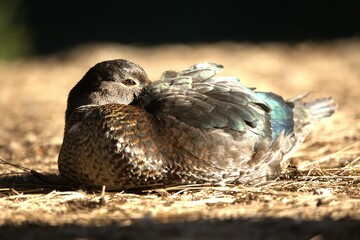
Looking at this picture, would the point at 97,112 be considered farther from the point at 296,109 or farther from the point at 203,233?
the point at 296,109

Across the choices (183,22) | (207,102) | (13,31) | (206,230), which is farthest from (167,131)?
(183,22)

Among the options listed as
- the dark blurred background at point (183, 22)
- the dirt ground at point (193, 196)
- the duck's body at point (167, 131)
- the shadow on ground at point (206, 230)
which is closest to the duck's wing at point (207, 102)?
the duck's body at point (167, 131)

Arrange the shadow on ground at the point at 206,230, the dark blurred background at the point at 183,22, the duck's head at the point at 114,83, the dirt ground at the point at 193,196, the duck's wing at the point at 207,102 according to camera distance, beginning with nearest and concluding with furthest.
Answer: the shadow on ground at the point at 206,230 < the dirt ground at the point at 193,196 < the duck's wing at the point at 207,102 < the duck's head at the point at 114,83 < the dark blurred background at the point at 183,22

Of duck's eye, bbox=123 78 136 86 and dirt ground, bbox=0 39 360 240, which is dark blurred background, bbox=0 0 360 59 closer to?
dirt ground, bbox=0 39 360 240

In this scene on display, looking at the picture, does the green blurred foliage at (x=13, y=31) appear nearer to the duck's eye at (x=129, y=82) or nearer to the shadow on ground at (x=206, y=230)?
the duck's eye at (x=129, y=82)

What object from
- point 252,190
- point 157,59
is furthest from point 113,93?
point 157,59

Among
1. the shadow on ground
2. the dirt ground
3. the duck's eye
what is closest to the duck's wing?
the duck's eye

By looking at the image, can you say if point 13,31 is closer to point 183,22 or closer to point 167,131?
point 183,22
